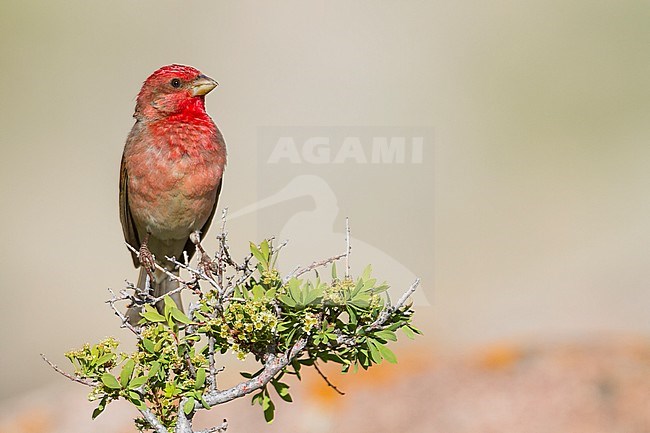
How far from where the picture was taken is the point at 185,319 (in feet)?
9.82

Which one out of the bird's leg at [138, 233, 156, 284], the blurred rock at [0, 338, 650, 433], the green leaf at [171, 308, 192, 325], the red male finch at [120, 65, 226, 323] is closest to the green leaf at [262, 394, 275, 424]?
the green leaf at [171, 308, 192, 325]

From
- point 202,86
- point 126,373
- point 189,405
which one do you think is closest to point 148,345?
point 126,373

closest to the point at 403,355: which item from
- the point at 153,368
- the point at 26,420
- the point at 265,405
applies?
the point at 26,420

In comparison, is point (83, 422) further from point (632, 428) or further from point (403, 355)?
point (632, 428)

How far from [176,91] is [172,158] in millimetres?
330

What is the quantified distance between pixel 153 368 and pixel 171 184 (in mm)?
1514

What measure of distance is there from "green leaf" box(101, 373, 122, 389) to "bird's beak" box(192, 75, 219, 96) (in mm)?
1706

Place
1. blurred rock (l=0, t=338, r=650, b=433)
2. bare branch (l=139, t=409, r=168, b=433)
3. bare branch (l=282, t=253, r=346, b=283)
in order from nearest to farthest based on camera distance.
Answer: bare branch (l=282, t=253, r=346, b=283) → bare branch (l=139, t=409, r=168, b=433) → blurred rock (l=0, t=338, r=650, b=433)

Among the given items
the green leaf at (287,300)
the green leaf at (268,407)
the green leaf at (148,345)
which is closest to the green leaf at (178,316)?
the green leaf at (148,345)

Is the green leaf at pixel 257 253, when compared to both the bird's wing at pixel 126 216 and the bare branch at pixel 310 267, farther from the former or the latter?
the bird's wing at pixel 126 216

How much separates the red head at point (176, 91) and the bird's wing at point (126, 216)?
36 centimetres

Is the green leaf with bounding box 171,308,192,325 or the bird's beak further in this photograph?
the bird's beak

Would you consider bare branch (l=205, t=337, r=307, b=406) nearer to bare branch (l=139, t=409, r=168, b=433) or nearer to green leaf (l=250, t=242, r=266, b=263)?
bare branch (l=139, t=409, r=168, b=433)

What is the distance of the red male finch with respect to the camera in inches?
166
